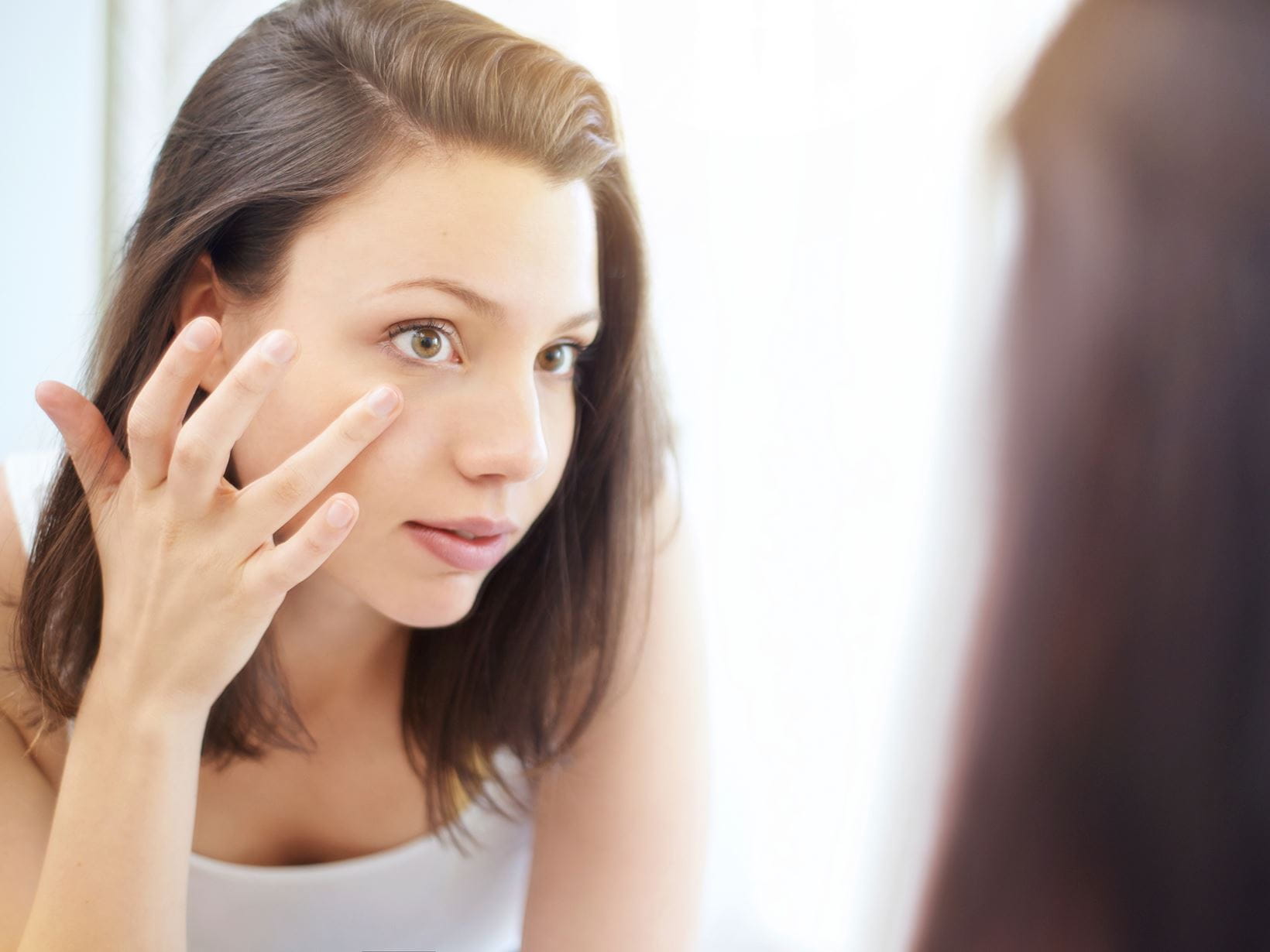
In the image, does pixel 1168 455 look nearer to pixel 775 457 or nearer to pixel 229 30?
pixel 775 457

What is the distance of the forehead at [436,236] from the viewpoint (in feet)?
2.20

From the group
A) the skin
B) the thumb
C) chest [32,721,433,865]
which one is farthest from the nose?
chest [32,721,433,865]

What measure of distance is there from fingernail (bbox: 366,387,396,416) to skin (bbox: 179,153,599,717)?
7cm

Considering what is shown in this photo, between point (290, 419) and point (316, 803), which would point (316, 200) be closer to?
point (290, 419)

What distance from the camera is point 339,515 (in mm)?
615

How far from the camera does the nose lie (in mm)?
698

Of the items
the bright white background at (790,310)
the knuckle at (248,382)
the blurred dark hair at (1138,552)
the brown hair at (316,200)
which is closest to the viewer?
the blurred dark hair at (1138,552)

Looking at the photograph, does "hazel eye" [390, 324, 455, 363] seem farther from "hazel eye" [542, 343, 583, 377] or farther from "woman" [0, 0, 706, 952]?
"hazel eye" [542, 343, 583, 377]

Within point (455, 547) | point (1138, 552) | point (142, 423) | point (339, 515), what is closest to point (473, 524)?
point (455, 547)

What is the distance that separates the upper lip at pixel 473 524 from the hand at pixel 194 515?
0.31ft

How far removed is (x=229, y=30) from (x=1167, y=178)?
747mm

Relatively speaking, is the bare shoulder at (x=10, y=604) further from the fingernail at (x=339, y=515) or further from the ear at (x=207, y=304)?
the fingernail at (x=339, y=515)

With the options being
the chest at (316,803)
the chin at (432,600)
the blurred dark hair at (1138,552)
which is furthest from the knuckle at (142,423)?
the blurred dark hair at (1138,552)

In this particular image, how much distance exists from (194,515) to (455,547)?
18cm
